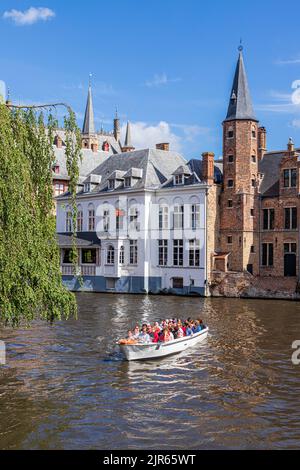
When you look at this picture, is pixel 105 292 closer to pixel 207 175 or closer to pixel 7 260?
pixel 207 175

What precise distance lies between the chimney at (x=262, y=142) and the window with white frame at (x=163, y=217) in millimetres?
10245

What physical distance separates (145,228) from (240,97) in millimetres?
14393

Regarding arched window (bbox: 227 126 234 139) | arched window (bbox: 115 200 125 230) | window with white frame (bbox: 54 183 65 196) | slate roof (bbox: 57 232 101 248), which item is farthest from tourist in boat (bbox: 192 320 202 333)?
window with white frame (bbox: 54 183 65 196)

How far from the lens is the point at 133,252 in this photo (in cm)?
5288

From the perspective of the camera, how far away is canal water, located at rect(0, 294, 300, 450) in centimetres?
1506

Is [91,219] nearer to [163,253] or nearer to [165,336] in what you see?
[163,253]

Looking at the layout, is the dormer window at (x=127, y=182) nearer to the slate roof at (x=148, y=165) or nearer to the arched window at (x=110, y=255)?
the slate roof at (x=148, y=165)

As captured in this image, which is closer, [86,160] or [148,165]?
[148,165]

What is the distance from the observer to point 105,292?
53.8 metres

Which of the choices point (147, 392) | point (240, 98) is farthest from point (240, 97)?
point (147, 392)

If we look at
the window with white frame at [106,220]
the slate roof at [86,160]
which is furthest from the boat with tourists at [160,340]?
the slate roof at [86,160]

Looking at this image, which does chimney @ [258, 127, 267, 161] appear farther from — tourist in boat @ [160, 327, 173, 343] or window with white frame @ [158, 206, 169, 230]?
tourist in boat @ [160, 327, 173, 343]

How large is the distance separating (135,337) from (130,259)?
94.3ft

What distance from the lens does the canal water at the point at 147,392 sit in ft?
49.4
